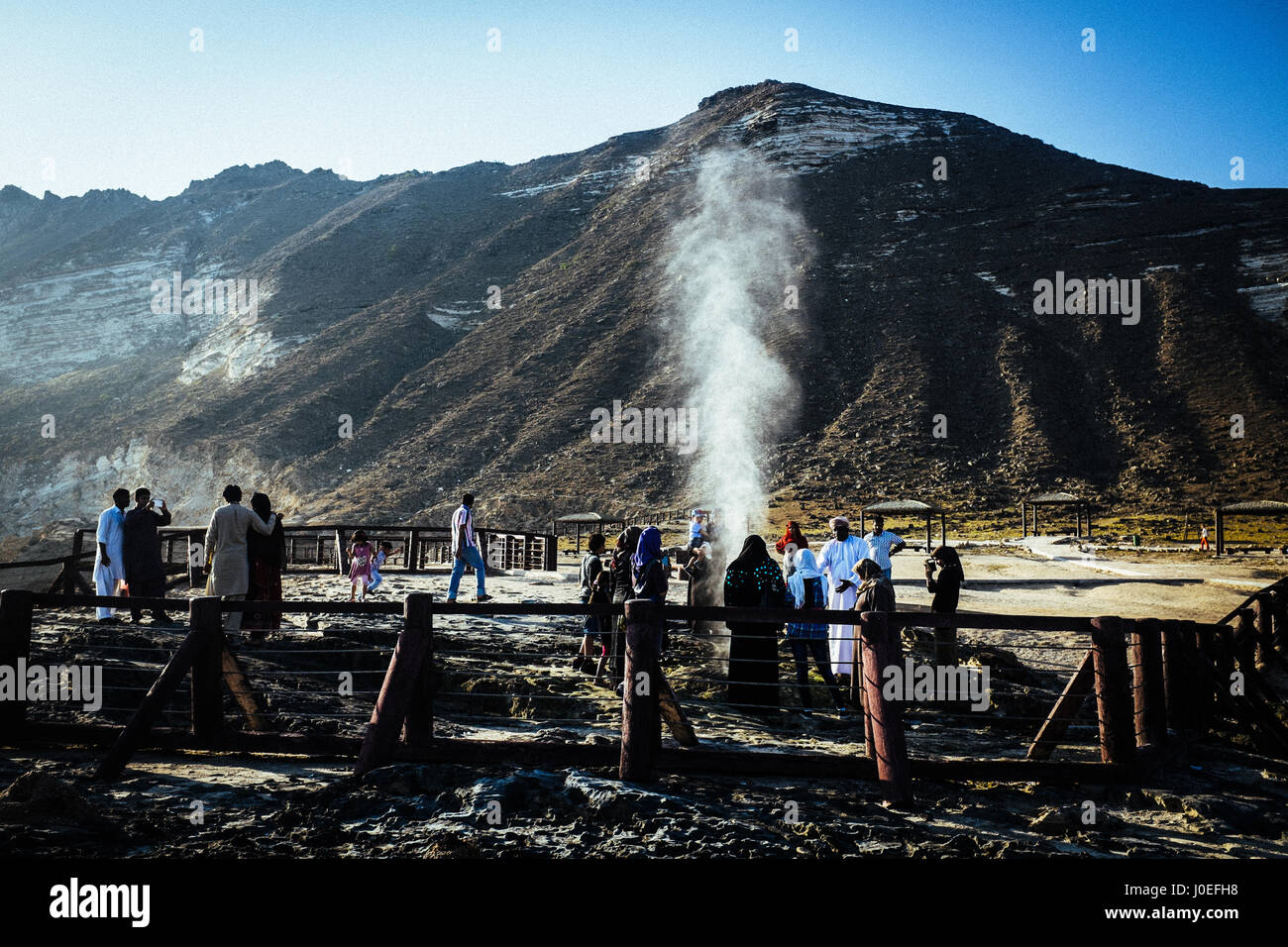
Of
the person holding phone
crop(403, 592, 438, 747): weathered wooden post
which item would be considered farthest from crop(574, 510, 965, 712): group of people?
the person holding phone

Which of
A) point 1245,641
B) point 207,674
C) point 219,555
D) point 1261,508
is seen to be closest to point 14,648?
point 207,674

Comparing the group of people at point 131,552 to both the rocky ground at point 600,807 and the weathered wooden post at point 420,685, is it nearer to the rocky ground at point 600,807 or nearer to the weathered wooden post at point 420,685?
the rocky ground at point 600,807

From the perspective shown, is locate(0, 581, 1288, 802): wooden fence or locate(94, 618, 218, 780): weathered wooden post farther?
locate(94, 618, 218, 780): weathered wooden post

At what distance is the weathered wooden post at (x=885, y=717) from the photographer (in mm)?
4859

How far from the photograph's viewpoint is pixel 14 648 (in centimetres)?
554

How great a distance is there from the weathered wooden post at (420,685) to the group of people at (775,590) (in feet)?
7.45

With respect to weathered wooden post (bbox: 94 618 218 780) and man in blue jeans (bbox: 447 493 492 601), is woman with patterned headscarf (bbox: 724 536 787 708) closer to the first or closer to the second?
weathered wooden post (bbox: 94 618 218 780)

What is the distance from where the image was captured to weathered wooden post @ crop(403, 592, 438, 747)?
513 centimetres

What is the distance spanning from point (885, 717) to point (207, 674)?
404cm

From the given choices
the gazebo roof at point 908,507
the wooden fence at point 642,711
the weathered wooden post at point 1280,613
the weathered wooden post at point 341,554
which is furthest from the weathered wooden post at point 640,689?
the gazebo roof at point 908,507

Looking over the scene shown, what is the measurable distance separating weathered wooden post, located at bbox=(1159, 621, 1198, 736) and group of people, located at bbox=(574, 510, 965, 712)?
1618 millimetres
